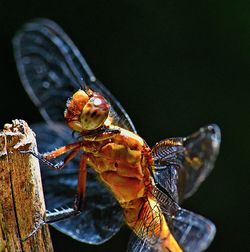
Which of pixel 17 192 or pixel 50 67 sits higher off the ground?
pixel 50 67

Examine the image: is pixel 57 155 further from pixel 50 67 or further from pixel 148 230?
pixel 50 67

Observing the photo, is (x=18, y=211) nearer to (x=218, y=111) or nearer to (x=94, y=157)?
(x=94, y=157)

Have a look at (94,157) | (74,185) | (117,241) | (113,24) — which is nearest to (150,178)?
(94,157)

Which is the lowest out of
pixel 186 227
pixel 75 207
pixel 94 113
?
pixel 186 227

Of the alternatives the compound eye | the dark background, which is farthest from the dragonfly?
the dark background

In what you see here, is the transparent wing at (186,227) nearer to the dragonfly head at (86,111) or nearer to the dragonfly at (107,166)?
the dragonfly at (107,166)

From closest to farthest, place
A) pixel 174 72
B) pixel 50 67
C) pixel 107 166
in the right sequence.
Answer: pixel 107 166 → pixel 50 67 → pixel 174 72

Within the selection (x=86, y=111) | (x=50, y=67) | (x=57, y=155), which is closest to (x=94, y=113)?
(x=86, y=111)

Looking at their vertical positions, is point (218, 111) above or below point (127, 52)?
below
